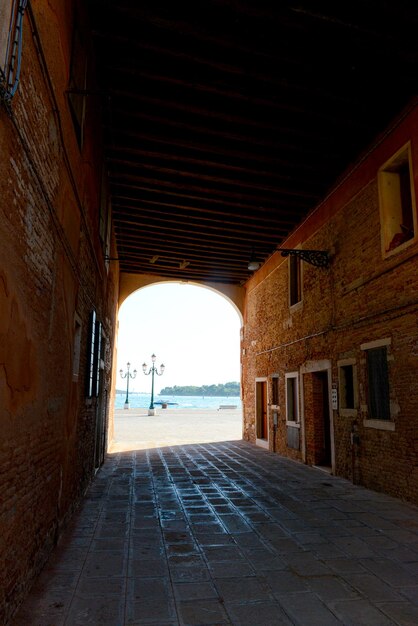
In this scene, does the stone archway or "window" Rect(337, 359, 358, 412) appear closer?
"window" Rect(337, 359, 358, 412)

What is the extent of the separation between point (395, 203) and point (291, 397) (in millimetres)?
5591

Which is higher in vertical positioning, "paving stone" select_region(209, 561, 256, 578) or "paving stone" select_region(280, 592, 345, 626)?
"paving stone" select_region(280, 592, 345, 626)

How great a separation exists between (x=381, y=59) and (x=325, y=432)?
273 inches

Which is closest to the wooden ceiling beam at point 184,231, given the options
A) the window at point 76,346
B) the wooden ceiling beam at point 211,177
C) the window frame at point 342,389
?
the wooden ceiling beam at point 211,177

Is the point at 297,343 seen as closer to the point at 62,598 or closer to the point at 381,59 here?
the point at 381,59

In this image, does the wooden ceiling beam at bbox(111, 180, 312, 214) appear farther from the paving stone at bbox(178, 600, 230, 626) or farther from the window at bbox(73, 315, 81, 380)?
the paving stone at bbox(178, 600, 230, 626)

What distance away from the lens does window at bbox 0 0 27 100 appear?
2320 millimetres

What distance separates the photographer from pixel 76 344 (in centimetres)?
552

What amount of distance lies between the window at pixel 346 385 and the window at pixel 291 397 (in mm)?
2445

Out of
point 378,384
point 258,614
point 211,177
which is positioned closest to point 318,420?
point 378,384

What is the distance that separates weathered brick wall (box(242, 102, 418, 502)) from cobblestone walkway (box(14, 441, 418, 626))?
27.7 inches

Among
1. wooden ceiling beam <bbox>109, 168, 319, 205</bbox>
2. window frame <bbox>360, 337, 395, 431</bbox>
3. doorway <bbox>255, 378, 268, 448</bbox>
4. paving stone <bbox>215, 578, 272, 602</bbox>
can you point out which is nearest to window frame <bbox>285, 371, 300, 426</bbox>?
doorway <bbox>255, 378, 268, 448</bbox>

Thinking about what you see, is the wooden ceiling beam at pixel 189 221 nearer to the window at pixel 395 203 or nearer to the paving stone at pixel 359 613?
the window at pixel 395 203

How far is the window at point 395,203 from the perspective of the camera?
21.9 ft
